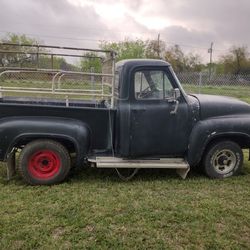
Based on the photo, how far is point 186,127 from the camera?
5.32 m

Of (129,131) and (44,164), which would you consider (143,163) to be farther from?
(44,164)

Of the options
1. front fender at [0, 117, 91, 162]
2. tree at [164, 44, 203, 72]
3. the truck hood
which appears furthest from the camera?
tree at [164, 44, 203, 72]

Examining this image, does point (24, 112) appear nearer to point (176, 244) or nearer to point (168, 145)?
point (168, 145)

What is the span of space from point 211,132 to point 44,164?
2.59m

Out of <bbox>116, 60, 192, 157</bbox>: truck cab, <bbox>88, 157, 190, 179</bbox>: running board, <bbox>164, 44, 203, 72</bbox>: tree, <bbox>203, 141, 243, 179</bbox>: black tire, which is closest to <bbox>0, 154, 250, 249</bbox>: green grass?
<bbox>203, 141, 243, 179</bbox>: black tire

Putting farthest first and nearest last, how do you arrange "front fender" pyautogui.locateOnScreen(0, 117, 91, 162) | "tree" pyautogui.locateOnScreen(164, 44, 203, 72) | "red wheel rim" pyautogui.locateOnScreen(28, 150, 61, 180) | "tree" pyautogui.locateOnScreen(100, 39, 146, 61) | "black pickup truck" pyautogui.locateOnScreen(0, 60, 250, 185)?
"tree" pyautogui.locateOnScreen(164, 44, 203, 72) < "tree" pyautogui.locateOnScreen(100, 39, 146, 61) < "red wheel rim" pyautogui.locateOnScreen(28, 150, 61, 180) < "black pickup truck" pyautogui.locateOnScreen(0, 60, 250, 185) < "front fender" pyautogui.locateOnScreen(0, 117, 91, 162)

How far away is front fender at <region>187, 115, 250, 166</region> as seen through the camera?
17.3ft

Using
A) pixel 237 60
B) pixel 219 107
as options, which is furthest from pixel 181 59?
pixel 219 107

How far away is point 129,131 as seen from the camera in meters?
5.18

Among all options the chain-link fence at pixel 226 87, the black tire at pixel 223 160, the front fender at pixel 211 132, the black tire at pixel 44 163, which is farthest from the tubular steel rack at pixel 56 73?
the chain-link fence at pixel 226 87

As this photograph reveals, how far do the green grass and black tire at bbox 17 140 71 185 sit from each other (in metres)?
0.16

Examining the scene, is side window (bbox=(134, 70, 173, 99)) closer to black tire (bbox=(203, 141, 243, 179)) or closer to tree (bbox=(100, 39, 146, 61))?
black tire (bbox=(203, 141, 243, 179))

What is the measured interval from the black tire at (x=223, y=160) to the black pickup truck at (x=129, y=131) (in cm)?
2

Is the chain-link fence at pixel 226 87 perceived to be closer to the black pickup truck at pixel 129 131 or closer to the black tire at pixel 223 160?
the black tire at pixel 223 160
